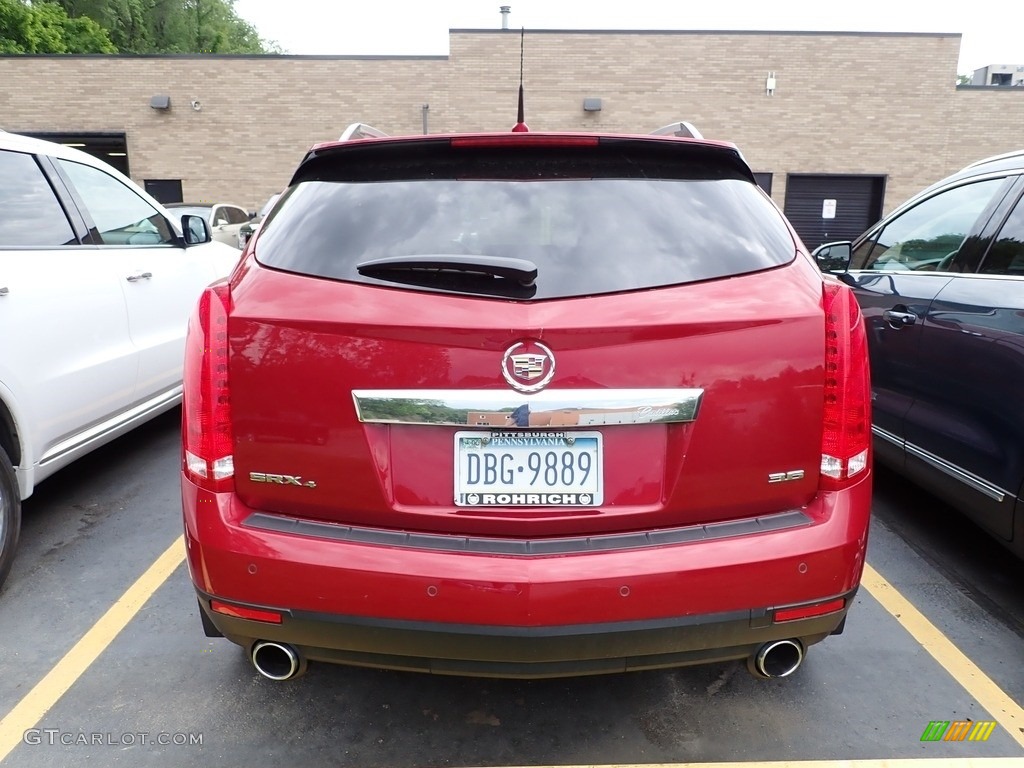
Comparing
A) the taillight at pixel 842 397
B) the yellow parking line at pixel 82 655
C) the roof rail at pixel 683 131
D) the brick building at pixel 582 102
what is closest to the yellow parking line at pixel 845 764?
the taillight at pixel 842 397

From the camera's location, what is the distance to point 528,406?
1.78 meters

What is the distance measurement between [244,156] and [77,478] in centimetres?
1746

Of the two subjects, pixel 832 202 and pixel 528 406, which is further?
pixel 832 202

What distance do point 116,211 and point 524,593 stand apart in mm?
3699

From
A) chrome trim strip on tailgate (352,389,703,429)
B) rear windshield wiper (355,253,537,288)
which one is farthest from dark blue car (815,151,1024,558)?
rear windshield wiper (355,253,537,288)

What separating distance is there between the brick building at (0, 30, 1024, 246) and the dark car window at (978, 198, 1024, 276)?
55.4 ft

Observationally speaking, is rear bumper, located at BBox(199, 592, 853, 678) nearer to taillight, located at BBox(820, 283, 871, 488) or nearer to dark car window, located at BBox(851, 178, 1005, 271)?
taillight, located at BBox(820, 283, 871, 488)

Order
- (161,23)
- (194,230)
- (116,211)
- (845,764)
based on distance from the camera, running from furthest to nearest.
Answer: (161,23)
(194,230)
(116,211)
(845,764)

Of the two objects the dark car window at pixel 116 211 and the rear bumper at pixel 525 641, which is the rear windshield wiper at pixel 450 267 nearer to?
the rear bumper at pixel 525 641

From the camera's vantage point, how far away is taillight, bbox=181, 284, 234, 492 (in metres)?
1.91

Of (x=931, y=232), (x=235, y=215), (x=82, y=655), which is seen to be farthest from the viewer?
(x=235, y=215)

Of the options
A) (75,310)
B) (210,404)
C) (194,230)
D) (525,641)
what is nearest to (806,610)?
(525,641)

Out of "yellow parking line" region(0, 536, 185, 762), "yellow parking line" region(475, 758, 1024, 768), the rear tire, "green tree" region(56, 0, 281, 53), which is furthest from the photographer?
"green tree" region(56, 0, 281, 53)

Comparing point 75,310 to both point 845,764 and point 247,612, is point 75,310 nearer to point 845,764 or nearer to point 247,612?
point 247,612
